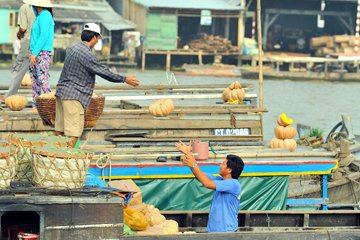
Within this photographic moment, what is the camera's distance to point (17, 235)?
790 centimetres

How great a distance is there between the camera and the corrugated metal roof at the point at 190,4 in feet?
160

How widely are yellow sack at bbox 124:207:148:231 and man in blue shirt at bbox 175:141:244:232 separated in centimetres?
53

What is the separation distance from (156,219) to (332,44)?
41980 mm

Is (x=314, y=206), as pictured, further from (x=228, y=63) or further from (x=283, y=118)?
(x=228, y=63)

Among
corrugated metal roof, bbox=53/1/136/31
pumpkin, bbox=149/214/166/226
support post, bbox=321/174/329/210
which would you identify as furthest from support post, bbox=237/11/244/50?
pumpkin, bbox=149/214/166/226

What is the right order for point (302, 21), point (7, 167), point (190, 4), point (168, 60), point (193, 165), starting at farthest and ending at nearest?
point (302, 21) < point (190, 4) < point (168, 60) < point (193, 165) < point (7, 167)

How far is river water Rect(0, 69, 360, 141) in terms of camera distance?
104 ft

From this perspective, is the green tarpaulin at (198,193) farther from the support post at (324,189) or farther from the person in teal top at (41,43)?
the person in teal top at (41,43)

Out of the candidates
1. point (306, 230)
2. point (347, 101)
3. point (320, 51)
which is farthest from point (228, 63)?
point (306, 230)

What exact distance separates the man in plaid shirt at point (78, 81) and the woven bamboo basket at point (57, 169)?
1.80 meters

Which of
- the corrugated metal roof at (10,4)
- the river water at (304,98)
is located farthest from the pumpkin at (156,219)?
the corrugated metal roof at (10,4)

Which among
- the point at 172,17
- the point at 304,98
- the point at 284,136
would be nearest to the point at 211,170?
the point at 284,136

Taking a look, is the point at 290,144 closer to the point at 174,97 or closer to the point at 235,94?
the point at 235,94

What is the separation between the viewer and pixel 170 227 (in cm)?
906
